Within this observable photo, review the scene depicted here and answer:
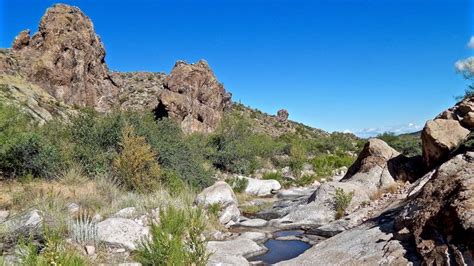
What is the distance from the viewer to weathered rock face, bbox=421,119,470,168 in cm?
1253

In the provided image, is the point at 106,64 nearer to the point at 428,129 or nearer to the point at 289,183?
the point at 289,183

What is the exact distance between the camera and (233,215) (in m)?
13.8

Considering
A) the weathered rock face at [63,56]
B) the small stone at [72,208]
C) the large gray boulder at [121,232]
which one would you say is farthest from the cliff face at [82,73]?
the large gray boulder at [121,232]

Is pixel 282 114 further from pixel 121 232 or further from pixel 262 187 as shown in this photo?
pixel 121 232

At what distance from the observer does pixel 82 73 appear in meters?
44.2

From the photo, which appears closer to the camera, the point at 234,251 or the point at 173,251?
the point at 173,251

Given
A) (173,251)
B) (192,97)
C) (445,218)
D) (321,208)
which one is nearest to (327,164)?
(192,97)

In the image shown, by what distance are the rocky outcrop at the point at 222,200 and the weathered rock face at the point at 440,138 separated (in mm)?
7035

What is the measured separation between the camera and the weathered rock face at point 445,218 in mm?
5677

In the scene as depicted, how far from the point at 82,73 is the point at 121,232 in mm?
39648

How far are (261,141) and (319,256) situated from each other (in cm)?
2941

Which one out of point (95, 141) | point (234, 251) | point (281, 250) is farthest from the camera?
point (95, 141)

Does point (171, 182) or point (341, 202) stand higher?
point (171, 182)

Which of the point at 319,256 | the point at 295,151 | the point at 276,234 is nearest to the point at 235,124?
the point at 295,151
